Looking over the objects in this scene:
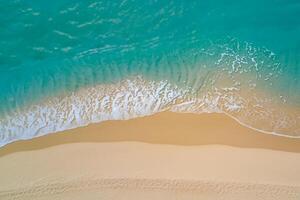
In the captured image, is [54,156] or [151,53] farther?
[151,53]

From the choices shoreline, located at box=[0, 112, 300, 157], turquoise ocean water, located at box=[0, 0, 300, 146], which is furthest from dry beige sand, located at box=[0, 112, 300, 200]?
turquoise ocean water, located at box=[0, 0, 300, 146]

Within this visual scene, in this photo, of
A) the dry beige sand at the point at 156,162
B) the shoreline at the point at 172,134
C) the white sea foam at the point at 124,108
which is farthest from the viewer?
the white sea foam at the point at 124,108

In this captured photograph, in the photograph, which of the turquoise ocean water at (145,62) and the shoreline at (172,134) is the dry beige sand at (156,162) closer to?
the shoreline at (172,134)

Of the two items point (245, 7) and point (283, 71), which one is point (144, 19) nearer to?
point (245, 7)

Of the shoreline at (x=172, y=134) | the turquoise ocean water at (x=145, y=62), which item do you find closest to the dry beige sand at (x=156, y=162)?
the shoreline at (x=172, y=134)

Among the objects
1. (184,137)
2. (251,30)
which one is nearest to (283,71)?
(251,30)

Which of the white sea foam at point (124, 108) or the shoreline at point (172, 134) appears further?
the white sea foam at point (124, 108)

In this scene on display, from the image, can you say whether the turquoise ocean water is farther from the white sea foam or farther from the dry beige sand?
the dry beige sand
